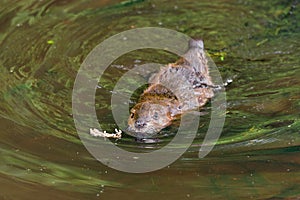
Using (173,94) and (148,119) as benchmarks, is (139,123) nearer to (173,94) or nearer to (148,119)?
(148,119)

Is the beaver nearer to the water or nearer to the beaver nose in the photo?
the beaver nose

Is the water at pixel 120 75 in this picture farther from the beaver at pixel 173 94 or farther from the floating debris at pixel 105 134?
the beaver at pixel 173 94

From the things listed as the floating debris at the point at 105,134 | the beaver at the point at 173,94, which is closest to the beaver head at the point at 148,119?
the beaver at the point at 173,94

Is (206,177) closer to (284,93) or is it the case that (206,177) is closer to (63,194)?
(63,194)

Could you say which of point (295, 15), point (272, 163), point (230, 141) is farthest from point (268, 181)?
point (295, 15)

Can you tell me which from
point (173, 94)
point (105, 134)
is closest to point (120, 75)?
point (173, 94)
